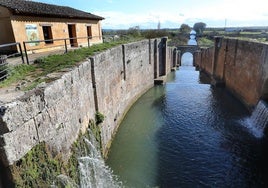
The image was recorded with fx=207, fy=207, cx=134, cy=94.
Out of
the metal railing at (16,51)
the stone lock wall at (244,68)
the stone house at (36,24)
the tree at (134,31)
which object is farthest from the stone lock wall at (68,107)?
the tree at (134,31)

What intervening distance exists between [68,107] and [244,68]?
14526 millimetres

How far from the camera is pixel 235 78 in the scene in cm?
1803

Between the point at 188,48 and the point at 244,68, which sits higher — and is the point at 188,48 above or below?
below

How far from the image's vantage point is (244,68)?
1608 cm

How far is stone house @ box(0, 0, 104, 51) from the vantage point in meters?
11.4

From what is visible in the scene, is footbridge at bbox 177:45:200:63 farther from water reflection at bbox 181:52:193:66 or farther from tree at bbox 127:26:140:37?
tree at bbox 127:26:140:37

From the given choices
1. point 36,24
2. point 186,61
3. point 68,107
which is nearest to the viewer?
point 68,107

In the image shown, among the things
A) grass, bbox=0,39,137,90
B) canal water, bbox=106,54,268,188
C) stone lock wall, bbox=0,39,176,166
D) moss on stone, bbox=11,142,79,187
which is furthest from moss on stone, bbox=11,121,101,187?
canal water, bbox=106,54,268,188

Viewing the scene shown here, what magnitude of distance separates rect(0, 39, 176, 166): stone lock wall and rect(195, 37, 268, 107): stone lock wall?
28.5 ft

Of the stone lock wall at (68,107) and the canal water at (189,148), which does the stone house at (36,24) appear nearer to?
the stone lock wall at (68,107)

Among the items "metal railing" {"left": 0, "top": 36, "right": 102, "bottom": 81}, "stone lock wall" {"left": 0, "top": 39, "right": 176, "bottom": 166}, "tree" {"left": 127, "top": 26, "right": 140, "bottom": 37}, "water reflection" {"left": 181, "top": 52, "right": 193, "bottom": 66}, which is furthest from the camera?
"water reflection" {"left": 181, "top": 52, "right": 193, "bottom": 66}

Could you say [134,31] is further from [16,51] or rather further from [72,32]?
[16,51]

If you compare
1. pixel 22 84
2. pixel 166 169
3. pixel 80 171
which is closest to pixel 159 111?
pixel 166 169

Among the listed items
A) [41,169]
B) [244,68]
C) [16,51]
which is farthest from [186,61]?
[41,169]
